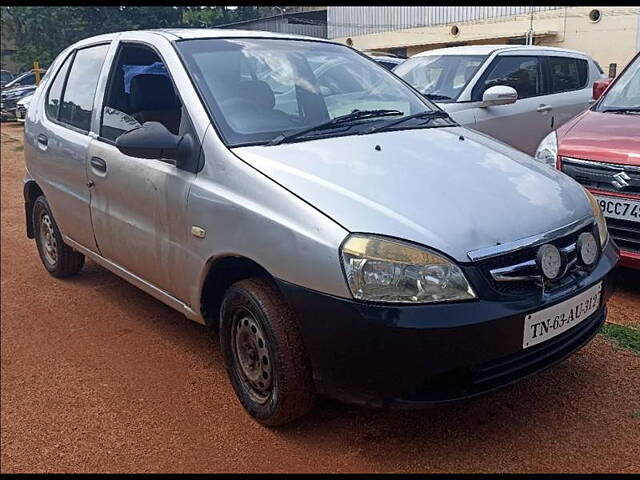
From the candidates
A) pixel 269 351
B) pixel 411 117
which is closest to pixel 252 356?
pixel 269 351

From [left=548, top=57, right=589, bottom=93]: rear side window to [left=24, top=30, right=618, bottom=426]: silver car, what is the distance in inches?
168

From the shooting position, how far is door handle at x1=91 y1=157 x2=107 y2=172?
12.7 feet

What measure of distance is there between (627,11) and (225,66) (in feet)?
67.8

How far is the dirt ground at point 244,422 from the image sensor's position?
8.86 feet

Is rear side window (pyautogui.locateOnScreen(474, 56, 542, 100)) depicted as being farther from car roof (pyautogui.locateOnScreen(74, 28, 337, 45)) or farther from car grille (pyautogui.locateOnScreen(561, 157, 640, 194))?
car roof (pyautogui.locateOnScreen(74, 28, 337, 45))

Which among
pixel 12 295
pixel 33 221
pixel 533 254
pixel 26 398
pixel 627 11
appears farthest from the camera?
pixel 627 11

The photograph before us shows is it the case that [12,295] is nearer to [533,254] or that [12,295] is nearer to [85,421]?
[85,421]

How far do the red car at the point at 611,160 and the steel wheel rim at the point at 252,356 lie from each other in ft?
8.01

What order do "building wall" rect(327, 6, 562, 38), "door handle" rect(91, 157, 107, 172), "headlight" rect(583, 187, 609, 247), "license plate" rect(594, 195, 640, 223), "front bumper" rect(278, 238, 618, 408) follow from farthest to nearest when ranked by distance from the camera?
Result: "building wall" rect(327, 6, 562, 38)
"license plate" rect(594, 195, 640, 223)
"door handle" rect(91, 157, 107, 172)
"headlight" rect(583, 187, 609, 247)
"front bumper" rect(278, 238, 618, 408)

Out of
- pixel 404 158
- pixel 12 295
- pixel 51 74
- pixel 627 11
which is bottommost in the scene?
pixel 12 295

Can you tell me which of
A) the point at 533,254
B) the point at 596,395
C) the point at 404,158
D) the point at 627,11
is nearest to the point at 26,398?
the point at 404,158

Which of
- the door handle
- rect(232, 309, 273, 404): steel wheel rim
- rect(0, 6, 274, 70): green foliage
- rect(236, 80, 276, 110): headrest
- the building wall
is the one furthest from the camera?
rect(0, 6, 274, 70): green foliage

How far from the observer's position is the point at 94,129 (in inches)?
161

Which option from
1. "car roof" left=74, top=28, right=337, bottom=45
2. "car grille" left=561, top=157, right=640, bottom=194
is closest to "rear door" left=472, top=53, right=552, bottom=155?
"car grille" left=561, top=157, right=640, bottom=194
